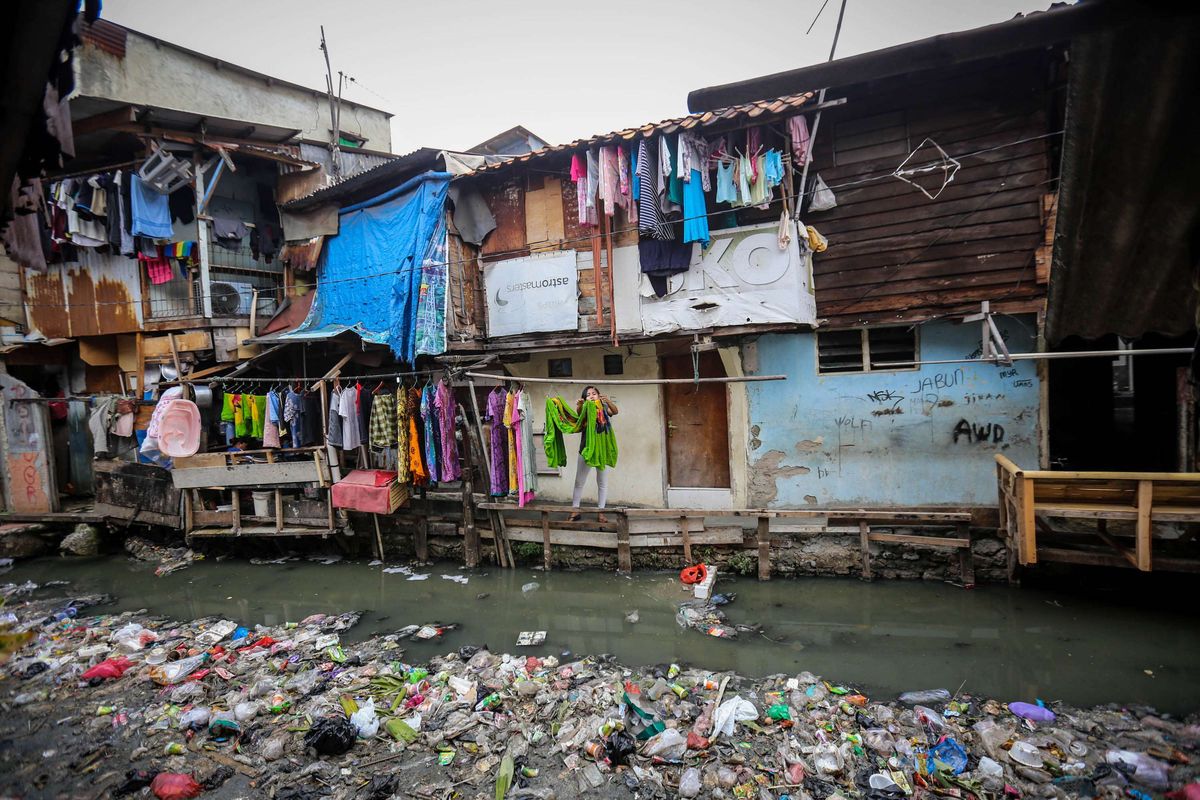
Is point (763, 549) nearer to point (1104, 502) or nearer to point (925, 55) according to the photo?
point (1104, 502)

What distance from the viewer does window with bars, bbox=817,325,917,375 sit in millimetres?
8484

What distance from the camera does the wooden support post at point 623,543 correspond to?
9289 millimetres

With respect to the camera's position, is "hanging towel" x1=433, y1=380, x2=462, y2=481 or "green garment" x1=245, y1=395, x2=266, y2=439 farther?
"green garment" x1=245, y1=395, x2=266, y2=439

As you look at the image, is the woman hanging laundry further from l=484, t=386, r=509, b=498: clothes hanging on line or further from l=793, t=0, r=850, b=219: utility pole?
l=793, t=0, r=850, b=219: utility pole

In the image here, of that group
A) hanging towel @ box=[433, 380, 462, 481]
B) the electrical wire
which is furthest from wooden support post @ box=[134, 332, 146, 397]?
hanging towel @ box=[433, 380, 462, 481]

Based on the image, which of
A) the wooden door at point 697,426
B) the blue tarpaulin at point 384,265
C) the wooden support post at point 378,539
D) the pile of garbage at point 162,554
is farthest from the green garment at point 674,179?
the pile of garbage at point 162,554

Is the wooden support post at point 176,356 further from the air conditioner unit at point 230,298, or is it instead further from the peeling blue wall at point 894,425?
the peeling blue wall at point 894,425

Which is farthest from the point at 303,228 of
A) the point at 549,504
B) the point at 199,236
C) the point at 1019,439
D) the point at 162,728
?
the point at 1019,439

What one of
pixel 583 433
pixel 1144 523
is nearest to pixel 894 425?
pixel 1144 523

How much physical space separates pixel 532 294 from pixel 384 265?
10.0 ft

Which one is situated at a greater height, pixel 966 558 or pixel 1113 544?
pixel 1113 544

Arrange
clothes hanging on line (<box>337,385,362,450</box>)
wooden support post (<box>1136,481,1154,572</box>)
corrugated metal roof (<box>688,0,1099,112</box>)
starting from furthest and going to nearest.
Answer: clothes hanging on line (<box>337,385,362,450</box>)
wooden support post (<box>1136,481,1154,572</box>)
corrugated metal roof (<box>688,0,1099,112</box>)

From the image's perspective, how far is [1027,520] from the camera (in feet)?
20.4

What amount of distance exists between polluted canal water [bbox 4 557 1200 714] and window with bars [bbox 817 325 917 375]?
10.7 ft
